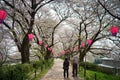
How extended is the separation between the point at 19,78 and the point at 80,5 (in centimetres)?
2218

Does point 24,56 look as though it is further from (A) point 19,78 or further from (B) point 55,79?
(A) point 19,78

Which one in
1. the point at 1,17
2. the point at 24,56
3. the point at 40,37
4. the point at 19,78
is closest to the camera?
the point at 1,17

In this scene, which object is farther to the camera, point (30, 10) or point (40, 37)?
A: point (40, 37)

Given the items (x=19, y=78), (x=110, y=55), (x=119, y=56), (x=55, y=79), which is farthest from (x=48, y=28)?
(x=19, y=78)

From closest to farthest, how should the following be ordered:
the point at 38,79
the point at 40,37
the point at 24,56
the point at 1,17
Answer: the point at 1,17, the point at 38,79, the point at 24,56, the point at 40,37

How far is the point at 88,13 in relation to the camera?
1374 inches

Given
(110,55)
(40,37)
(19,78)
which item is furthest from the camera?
(40,37)

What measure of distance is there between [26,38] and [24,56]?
205 cm

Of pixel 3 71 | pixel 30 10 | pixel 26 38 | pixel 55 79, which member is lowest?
pixel 55 79

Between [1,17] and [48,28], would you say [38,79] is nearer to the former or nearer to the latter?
[1,17]

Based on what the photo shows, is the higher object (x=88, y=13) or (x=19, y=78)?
(x=88, y=13)

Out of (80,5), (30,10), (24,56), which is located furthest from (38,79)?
(80,5)

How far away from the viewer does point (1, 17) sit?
1177 cm

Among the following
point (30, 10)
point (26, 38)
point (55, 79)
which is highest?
point (30, 10)
